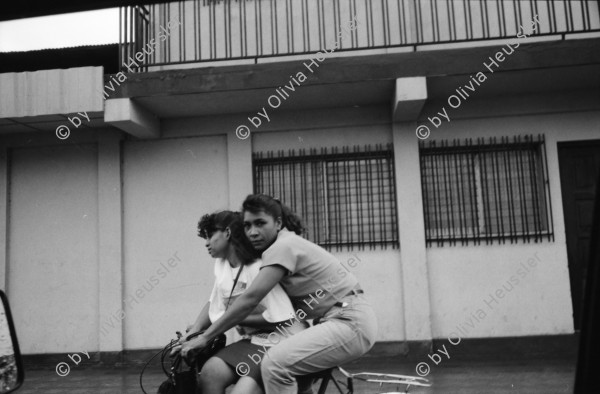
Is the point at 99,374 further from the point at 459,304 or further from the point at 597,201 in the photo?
the point at 597,201

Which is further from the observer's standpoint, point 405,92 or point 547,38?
point 547,38

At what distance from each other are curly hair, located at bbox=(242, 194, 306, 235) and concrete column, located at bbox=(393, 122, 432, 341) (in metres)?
5.82

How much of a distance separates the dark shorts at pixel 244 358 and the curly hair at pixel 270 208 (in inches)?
27.7

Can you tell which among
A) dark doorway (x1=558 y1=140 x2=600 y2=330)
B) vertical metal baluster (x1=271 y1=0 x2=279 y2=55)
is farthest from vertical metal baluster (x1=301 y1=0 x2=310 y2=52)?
dark doorway (x1=558 y1=140 x2=600 y2=330)

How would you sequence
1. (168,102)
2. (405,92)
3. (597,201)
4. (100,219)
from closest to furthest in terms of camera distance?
(597,201) < (405,92) < (168,102) < (100,219)

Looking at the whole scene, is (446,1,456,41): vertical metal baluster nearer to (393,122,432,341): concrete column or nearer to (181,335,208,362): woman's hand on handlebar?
(393,122,432,341): concrete column

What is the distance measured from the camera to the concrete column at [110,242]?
31.3ft

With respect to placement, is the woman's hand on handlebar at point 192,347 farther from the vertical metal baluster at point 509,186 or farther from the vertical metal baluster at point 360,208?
the vertical metal baluster at point 509,186

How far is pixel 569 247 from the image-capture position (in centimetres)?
921

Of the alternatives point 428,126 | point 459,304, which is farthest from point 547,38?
point 459,304

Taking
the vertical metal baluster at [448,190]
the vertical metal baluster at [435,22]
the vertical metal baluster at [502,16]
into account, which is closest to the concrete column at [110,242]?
the vertical metal baluster at [448,190]

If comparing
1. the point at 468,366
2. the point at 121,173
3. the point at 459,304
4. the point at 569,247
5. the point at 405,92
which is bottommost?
the point at 468,366

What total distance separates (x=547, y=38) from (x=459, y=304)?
13.5ft

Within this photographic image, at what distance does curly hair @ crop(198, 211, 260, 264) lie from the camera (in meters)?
3.67
